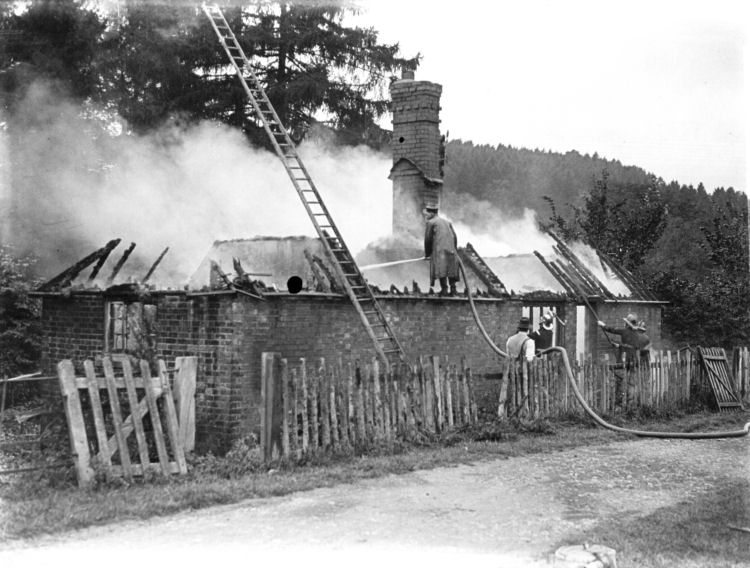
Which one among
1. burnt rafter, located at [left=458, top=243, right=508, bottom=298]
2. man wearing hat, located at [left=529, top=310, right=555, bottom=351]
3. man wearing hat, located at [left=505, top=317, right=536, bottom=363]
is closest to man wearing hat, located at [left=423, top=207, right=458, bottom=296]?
burnt rafter, located at [left=458, top=243, right=508, bottom=298]

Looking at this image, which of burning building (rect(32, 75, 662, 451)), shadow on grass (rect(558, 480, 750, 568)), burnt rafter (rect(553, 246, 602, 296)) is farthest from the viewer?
burnt rafter (rect(553, 246, 602, 296))

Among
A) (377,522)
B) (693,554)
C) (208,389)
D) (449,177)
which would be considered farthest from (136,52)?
(449,177)

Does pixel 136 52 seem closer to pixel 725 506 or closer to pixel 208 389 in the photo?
pixel 208 389

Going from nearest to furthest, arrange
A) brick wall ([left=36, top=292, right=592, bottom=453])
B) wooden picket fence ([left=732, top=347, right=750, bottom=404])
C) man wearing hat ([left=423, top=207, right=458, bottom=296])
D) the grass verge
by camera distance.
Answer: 1. the grass verge
2. brick wall ([left=36, top=292, right=592, bottom=453])
3. man wearing hat ([left=423, top=207, right=458, bottom=296])
4. wooden picket fence ([left=732, top=347, right=750, bottom=404])

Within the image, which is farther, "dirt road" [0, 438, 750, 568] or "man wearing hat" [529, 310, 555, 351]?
"man wearing hat" [529, 310, 555, 351]

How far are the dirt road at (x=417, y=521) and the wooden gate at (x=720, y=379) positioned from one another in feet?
20.0

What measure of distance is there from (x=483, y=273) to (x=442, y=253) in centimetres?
177

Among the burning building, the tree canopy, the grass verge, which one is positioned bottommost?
the grass verge

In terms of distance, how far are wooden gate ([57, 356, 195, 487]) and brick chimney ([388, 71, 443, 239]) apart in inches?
322

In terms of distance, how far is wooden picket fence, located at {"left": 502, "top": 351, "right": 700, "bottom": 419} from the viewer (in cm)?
1225

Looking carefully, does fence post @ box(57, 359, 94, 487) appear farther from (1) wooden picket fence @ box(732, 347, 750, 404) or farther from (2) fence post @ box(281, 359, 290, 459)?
(1) wooden picket fence @ box(732, 347, 750, 404)

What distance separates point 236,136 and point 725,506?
58.2 ft

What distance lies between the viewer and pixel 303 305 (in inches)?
441

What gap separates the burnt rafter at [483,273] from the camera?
49.3ft
